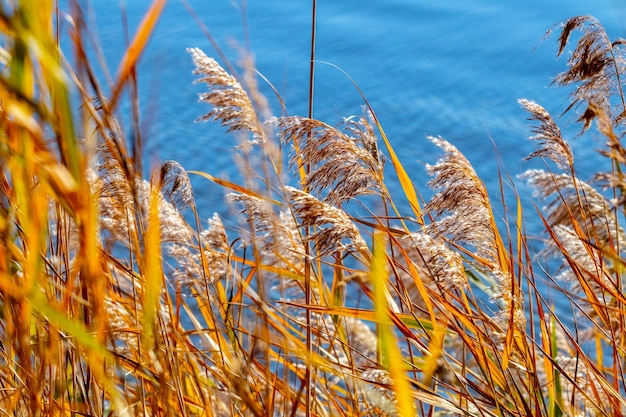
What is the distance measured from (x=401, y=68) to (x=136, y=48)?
478 cm

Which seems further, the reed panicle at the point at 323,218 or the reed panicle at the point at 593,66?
the reed panicle at the point at 593,66

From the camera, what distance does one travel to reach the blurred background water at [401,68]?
4.36m

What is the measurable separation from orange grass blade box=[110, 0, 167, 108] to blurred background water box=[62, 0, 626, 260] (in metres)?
3.29

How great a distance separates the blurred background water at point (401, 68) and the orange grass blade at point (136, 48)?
329 centimetres

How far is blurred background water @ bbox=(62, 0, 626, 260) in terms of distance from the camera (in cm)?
436

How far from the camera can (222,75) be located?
3.90ft

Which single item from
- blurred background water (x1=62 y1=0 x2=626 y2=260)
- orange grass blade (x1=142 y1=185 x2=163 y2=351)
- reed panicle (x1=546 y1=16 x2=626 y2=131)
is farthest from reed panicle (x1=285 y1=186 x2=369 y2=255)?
blurred background water (x1=62 y1=0 x2=626 y2=260)

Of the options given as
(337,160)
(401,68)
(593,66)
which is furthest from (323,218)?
(401,68)

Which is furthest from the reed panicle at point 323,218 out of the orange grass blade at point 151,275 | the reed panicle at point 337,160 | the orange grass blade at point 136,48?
the orange grass blade at point 136,48

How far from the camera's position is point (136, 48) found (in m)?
0.56

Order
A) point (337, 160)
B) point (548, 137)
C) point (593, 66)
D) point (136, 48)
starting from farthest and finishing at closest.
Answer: point (593, 66), point (548, 137), point (337, 160), point (136, 48)

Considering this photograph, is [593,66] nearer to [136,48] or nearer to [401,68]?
[136,48]

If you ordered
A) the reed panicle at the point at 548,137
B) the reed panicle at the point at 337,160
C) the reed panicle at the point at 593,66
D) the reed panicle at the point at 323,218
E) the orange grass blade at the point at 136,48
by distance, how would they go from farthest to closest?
the reed panicle at the point at 593,66
the reed panicle at the point at 548,137
the reed panicle at the point at 337,160
the reed panicle at the point at 323,218
the orange grass blade at the point at 136,48

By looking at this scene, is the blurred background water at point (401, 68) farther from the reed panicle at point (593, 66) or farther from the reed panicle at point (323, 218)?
the reed panicle at point (323, 218)
